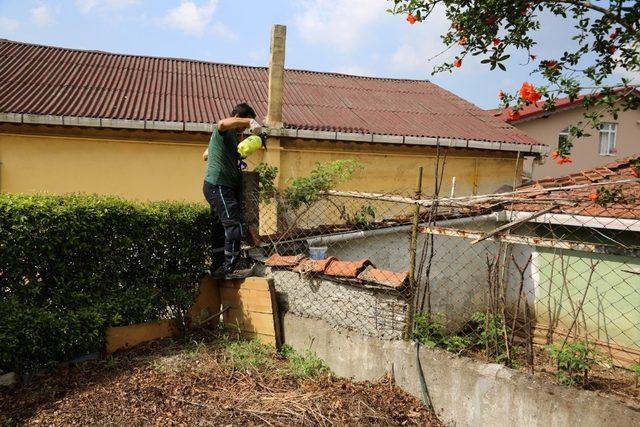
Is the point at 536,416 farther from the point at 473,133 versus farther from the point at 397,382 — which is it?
the point at 473,133

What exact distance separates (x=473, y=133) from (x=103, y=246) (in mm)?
9449

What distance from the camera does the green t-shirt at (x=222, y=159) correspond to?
5.41 meters

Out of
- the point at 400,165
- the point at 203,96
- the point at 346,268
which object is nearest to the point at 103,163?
the point at 203,96

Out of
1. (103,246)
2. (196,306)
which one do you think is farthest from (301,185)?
(103,246)

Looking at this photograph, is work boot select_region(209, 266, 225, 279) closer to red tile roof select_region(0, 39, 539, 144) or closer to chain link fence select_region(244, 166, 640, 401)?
chain link fence select_region(244, 166, 640, 401)

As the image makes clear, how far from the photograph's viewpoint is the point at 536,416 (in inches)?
135

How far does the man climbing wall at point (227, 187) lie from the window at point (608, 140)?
888 inches

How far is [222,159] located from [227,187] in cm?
32

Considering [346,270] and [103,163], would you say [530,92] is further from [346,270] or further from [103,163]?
[103,163]

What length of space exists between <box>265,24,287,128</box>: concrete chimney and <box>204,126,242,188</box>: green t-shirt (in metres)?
4.12

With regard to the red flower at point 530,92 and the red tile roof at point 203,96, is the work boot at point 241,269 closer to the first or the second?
the red flower at point 530,92

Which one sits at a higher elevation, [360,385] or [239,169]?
[239,169]

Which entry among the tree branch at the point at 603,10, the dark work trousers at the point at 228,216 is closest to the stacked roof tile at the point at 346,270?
the dark work trousers at the point at 228,216

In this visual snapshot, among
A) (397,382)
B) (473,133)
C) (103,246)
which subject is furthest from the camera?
(473,133)
